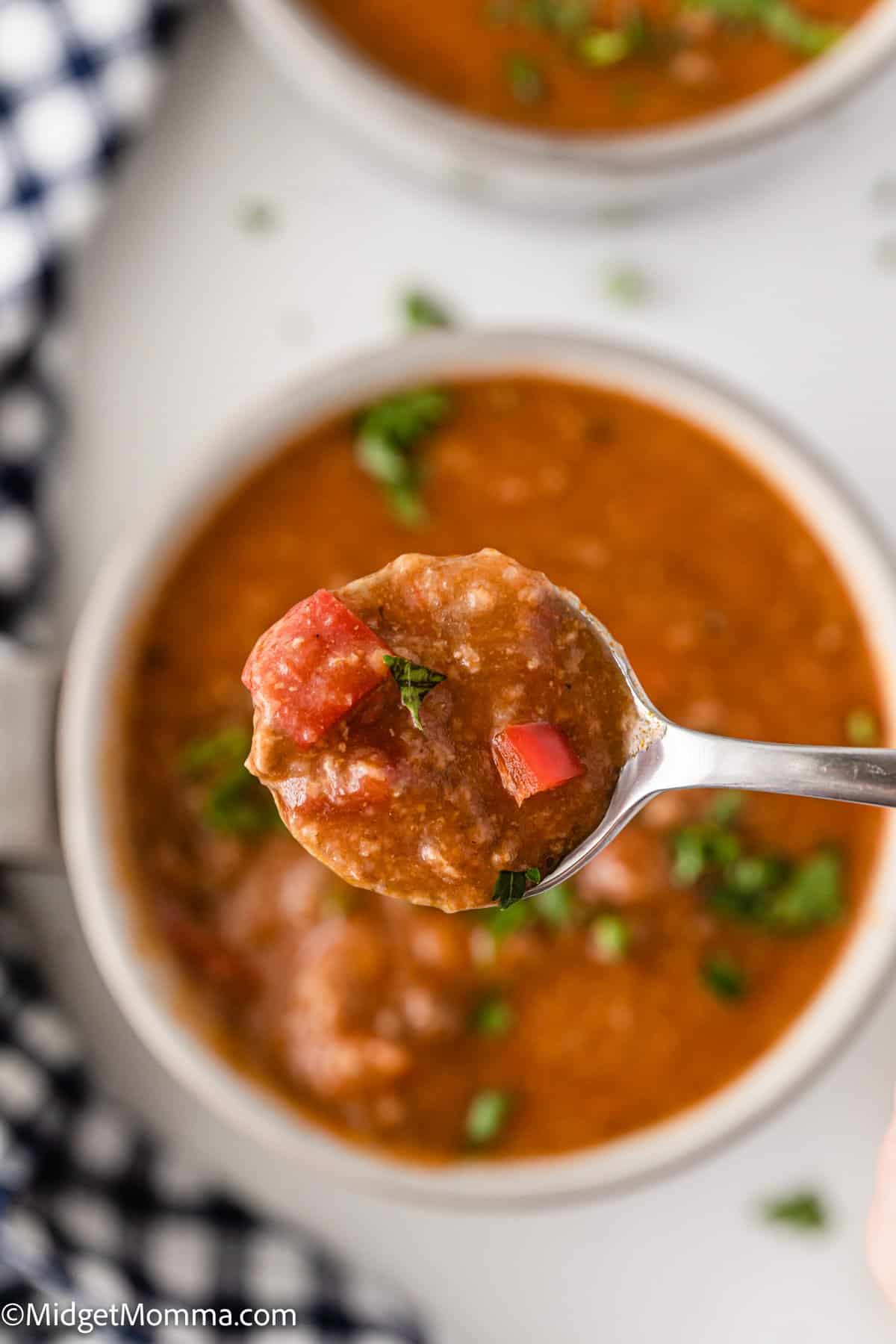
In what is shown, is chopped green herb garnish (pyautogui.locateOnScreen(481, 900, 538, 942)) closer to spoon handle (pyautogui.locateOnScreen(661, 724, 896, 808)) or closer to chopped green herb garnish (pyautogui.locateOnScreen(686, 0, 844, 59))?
spoon handle (pyautogui.locateOnScreen(661, 724, 896, 808))

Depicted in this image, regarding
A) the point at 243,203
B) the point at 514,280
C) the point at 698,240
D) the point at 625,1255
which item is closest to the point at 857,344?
the point at 698,240

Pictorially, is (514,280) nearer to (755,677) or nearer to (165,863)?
(755,677)

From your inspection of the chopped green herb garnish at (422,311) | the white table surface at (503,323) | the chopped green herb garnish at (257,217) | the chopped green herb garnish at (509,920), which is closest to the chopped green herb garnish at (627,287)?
the white table surface at (503,323)

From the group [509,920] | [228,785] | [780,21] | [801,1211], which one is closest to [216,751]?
[228,785]

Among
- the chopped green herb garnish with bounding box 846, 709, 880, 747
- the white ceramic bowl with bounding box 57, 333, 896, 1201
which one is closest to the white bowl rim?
the white ceramic bowl with bounding box 57, 333, 896, 1201

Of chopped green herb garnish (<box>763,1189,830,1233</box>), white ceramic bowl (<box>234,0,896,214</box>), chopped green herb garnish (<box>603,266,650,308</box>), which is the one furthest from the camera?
chopped green herb garnish (<box>603,266,650,308</box>)

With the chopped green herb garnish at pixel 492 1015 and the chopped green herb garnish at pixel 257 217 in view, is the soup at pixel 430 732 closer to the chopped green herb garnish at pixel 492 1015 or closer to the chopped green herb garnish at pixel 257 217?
the chopped green herb garnish at pixel 492 1015
